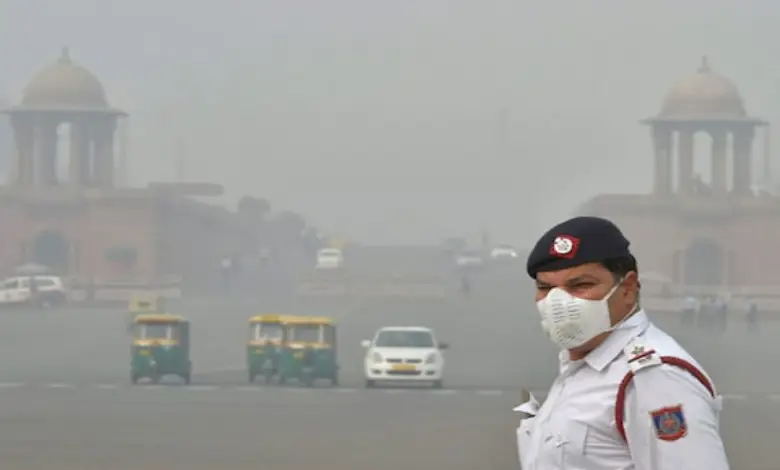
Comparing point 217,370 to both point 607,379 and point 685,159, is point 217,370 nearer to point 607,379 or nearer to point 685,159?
point 607,379

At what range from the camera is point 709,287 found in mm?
65562

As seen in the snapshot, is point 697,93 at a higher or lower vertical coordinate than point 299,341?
higher

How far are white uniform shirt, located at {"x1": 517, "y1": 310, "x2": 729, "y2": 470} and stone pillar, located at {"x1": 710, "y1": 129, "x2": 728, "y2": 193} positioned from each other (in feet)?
228

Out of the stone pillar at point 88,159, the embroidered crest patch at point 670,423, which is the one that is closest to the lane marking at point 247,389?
the embroidered crest patch at point 670,423

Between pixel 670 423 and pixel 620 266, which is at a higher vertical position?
pixel 620 266

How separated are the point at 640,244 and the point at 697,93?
6926 mm

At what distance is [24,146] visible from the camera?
7156cm

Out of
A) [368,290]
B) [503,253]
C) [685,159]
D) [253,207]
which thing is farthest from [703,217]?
[503,253]

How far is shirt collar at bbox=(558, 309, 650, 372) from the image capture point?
120 inches

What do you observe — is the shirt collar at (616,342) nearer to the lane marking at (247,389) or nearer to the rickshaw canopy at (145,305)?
the lane marking at (247,389)

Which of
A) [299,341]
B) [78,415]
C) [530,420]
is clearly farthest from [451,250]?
[530,420]

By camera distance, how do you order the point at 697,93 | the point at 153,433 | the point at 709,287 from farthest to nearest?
the point at 697,93
the point at 709,287
the point at 153,433

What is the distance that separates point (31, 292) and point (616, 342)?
5159 centimetres

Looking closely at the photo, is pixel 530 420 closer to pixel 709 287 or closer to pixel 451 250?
pixel 709 287
